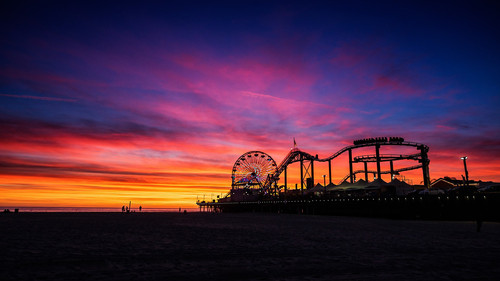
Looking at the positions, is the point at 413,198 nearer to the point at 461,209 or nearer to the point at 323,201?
the point at 461,209

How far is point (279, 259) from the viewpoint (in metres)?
10.1

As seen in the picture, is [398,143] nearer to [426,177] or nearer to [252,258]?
[426,177]

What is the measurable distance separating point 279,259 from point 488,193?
33255mm

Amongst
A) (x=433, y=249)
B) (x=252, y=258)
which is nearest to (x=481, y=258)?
(x=433, y=249)

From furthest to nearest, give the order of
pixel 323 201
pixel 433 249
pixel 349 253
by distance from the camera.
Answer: pixel 323 201, pixel 433 249, pixel 349 253

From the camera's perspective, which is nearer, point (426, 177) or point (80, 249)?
point (80, 249)

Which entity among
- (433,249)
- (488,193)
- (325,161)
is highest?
(325,161)

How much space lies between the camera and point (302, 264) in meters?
9.23

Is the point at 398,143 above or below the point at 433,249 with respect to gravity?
above

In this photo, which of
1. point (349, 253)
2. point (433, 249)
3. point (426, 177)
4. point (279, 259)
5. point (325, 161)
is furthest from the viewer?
point (325, 161)

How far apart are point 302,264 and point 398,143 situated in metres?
70.6

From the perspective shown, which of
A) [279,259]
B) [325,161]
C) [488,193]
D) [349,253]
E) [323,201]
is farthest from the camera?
[325,161]

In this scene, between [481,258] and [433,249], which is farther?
[433,249]

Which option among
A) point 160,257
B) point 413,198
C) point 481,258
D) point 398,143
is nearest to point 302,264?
point 160,257
